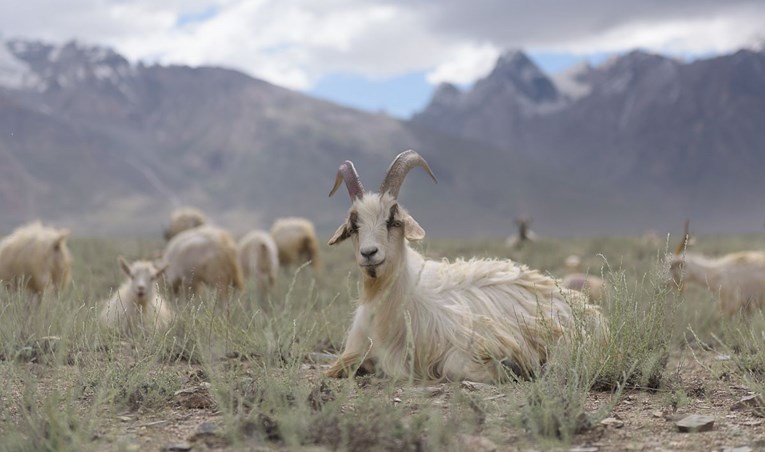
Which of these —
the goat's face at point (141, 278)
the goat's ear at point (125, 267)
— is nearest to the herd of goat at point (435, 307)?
the goat's face at point (141, 278)

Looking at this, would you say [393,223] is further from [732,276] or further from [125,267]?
[732,276]

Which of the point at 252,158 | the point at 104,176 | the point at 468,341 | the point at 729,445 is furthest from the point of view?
the point at 252,158

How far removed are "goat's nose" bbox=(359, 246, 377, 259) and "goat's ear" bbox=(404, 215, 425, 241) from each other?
384 millimetres

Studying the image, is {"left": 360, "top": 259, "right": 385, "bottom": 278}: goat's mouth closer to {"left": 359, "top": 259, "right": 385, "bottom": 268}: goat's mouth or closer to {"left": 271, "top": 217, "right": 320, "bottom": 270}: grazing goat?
{"left": 359, "top": 259, "right": 385, "bottom": 268}: goat's mouth

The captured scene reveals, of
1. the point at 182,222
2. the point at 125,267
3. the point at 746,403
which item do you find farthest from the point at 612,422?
the point at 182,222

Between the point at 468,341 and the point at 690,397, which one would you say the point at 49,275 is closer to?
the point at 468,341

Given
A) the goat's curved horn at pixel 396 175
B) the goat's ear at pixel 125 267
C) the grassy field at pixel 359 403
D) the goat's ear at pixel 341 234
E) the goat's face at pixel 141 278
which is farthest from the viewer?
the goat's ear at pixel 125 267

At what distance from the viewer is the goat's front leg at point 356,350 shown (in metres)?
6.47

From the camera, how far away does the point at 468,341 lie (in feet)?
21.4

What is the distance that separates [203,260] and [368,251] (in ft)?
24.9

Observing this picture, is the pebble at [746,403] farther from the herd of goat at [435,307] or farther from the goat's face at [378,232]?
the goat's face at [378,232]

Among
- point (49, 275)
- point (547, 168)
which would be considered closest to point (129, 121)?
point (547, 168)

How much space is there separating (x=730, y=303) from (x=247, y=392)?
9.02 metres

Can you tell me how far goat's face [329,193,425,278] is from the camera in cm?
625
